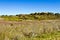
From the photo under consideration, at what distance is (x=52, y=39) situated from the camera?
16.6 metres

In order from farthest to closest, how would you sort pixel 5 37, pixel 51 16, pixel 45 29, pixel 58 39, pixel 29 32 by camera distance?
pixel 51 16 → pixel 45 29 → pixel 29 32 → pixel 58 39 → pixel 5 37

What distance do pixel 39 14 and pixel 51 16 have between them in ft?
20.2

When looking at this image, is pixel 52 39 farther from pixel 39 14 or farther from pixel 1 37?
pixel 39 14

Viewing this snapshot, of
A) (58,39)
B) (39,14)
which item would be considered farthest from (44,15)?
(58,39)

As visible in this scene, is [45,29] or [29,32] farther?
[45,29]

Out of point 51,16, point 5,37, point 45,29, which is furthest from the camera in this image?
point 51,16

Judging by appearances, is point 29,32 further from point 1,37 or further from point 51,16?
point 51,16

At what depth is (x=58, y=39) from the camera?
53.9 feet

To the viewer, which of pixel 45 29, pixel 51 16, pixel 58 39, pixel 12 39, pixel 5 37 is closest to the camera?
pixel 5 37

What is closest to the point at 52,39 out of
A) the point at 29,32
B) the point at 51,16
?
the point at 29,32

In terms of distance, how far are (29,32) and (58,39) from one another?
11.0 feet

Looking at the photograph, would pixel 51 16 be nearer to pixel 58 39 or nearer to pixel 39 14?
pixel 39 14

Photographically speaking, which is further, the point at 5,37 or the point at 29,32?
the point at 29,32

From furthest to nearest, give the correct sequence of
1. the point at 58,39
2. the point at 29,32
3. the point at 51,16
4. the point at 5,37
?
the point at 51,16 → the point at 29,32 → the point at 58,39 → the point at 5,37
